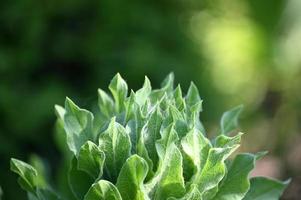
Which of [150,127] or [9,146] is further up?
[150,127]

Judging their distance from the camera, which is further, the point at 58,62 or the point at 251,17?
the point at 251,17

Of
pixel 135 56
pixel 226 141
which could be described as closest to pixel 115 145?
pixel 226 141

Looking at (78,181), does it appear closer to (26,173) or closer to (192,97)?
(26,173)

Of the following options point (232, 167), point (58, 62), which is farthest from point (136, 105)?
point (58, 62)

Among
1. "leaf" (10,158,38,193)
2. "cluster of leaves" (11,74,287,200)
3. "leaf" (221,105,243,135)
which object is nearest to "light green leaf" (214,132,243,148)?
"cluster of leaves" (11,74,287,200)

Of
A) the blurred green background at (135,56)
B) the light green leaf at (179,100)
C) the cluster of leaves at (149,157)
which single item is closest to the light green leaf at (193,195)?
the cluster of leaves at (149,157)

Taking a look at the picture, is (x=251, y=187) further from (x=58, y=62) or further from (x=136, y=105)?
(x=58, y=62)
